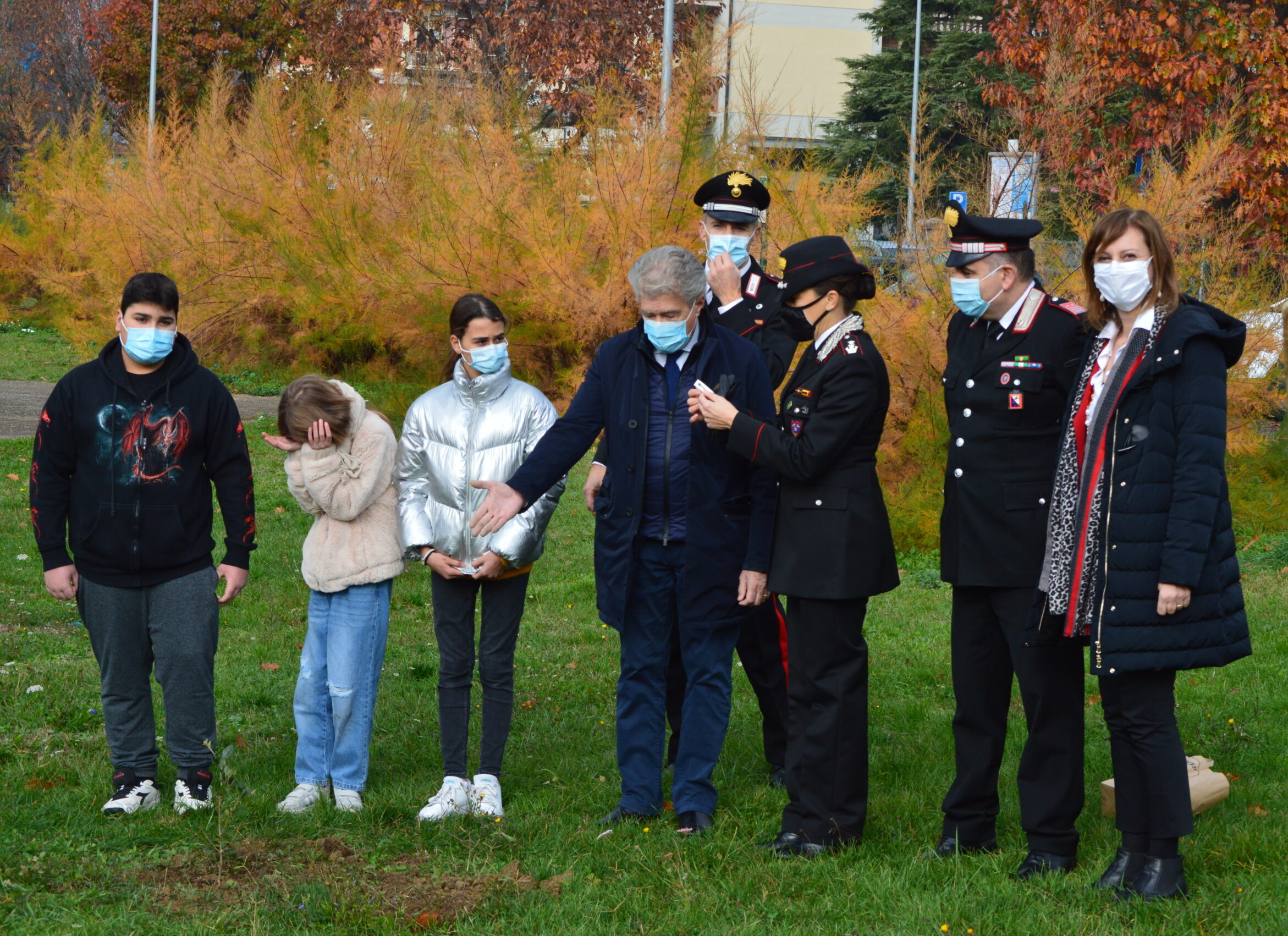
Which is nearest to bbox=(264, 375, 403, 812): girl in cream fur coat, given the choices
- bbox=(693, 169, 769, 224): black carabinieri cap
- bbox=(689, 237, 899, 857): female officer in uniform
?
bbox=(689, 237, 899, 857): female officer in uniform

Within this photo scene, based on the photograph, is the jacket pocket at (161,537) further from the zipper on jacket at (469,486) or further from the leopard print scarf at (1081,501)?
the leopard print scarf at (1081,501)

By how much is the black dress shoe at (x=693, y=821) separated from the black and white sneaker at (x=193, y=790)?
1.61 meters

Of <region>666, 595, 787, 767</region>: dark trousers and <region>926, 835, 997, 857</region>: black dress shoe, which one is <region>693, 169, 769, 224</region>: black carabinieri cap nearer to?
<region>666, 595, 787, 767</region>: dark trousers

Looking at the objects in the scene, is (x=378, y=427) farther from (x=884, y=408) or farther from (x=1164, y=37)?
(x=1164, y=37)

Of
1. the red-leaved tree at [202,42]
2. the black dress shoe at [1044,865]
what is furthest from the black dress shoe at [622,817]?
the red-leaved tree at [202,42]

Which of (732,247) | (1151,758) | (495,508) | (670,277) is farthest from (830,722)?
(732,247)

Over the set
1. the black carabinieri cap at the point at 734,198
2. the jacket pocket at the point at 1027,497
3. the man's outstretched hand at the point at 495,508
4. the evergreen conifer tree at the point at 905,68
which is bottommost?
the man's outstretched hand at the point at 495,508

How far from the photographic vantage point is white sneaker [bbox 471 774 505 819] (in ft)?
15.3

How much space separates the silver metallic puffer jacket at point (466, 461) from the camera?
4727mm

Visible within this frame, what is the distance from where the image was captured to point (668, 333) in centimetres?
446

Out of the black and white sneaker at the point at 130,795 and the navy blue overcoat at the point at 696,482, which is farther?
the black and white sneaker at the point at 130,795

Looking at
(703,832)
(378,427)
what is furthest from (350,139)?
(703,832)

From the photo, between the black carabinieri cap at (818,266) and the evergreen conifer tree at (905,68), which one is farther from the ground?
the evergreen conifer tree at (905,68)

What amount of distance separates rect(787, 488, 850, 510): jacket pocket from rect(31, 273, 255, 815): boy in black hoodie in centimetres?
192
